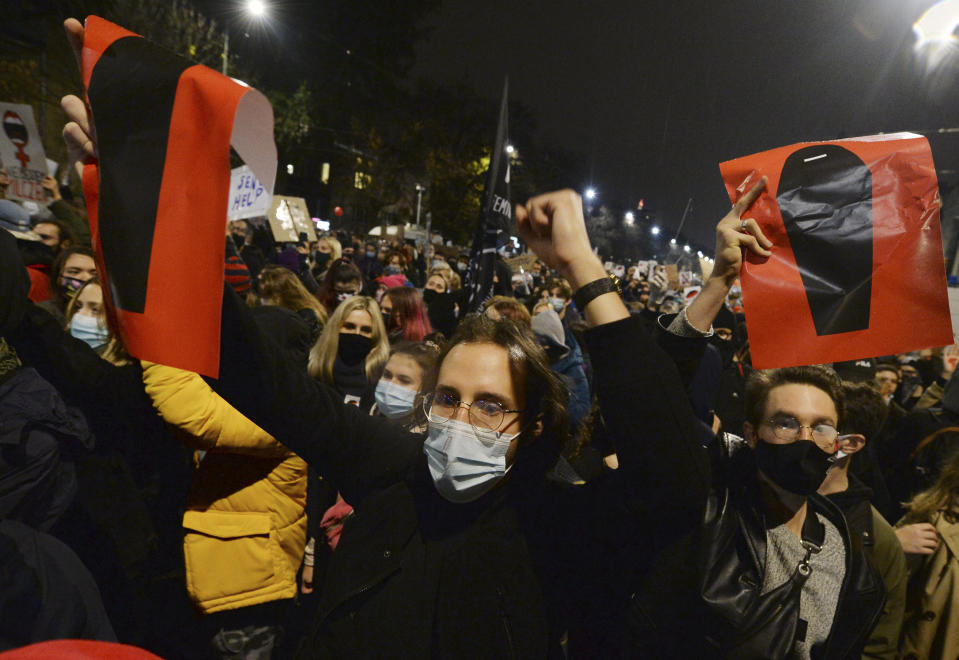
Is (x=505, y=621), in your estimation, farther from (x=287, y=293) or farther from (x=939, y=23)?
(x=939, y=23)

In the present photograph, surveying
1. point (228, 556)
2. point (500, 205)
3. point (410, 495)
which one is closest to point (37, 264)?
point (228, 556)

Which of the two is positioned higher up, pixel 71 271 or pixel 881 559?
pixel 71 271

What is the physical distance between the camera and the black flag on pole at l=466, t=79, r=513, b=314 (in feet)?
16.8

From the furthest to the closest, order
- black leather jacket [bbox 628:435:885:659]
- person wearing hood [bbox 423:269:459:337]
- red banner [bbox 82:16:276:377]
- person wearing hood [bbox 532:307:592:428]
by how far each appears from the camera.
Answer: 1. person wearing hood [bbox 423:269:459:337]
2. person wearing hood [bbox 532:307:592:428]
3. black leather jacket [bbox 628:435:885:659]
4. red banner [bbox 82:16:276:377]

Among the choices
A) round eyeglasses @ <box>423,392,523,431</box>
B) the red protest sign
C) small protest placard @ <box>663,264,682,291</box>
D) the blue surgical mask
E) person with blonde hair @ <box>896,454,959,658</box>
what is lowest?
person with blonde hair @ <box>896,454,959,658</box>

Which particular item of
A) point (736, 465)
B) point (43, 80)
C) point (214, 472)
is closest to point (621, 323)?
point (736, 465)

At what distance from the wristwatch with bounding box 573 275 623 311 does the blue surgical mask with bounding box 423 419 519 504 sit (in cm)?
59

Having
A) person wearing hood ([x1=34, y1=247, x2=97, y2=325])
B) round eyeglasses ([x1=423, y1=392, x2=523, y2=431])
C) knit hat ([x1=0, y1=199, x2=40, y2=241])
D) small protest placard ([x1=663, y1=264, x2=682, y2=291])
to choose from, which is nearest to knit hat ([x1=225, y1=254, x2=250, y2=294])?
person wearing hood ([x1=34, y1=247, x2=97, y2=325])

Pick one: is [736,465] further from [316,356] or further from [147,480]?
[147,480]

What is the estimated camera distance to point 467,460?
1.65m

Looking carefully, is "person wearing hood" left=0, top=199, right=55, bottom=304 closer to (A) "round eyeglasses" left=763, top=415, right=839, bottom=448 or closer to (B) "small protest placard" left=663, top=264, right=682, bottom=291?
(A) "round eyeglasses" left=763, top=415, right=839, bottom=448

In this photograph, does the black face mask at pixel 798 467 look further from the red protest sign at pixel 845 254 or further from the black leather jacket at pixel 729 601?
the red protest sign at pixel 845 254

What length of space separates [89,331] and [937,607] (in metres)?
4.56

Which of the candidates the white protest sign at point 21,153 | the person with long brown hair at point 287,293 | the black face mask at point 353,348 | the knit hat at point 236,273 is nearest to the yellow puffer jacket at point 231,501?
the black face mask at point 353,348
